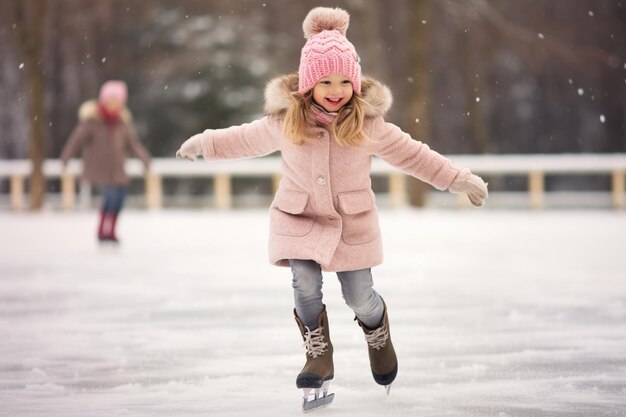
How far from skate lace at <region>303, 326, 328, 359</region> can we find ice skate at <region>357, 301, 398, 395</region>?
224 millimetres

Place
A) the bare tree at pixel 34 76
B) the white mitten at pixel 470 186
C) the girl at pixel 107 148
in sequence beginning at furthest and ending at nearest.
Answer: the bare tree at pixel 34 76 → the girl at pixel 107 148 → the white mitten at pixel 470 186

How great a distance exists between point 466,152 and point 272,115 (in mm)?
29726

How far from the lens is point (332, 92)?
4781mm

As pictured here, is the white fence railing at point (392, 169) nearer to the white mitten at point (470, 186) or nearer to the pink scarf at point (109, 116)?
the pink scarf at point (109, 116)

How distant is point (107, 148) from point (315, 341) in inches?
353

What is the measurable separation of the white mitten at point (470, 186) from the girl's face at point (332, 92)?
0.52m

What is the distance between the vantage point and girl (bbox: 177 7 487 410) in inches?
187

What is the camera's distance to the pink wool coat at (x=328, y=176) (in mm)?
4773

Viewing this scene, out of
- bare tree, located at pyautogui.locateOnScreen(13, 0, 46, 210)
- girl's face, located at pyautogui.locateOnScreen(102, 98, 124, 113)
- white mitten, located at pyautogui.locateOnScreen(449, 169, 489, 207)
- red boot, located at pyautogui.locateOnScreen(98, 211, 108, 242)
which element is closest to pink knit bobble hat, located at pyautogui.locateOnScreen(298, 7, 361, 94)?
white mitten, located at pyautogui.locateOnScreen(449, 169, 489, 207)

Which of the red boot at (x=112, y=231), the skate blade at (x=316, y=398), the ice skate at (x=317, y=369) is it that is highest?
the ice skate at (x=317, y=369)

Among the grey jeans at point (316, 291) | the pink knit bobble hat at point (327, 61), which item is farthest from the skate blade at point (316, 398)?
the pink knit bobble hat at point (327, 61)

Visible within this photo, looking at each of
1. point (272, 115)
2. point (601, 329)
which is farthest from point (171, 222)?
point (272, 115)

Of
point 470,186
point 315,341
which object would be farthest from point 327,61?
point 315,341

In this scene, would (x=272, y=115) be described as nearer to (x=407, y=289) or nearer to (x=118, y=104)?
(x=407, y=289)
